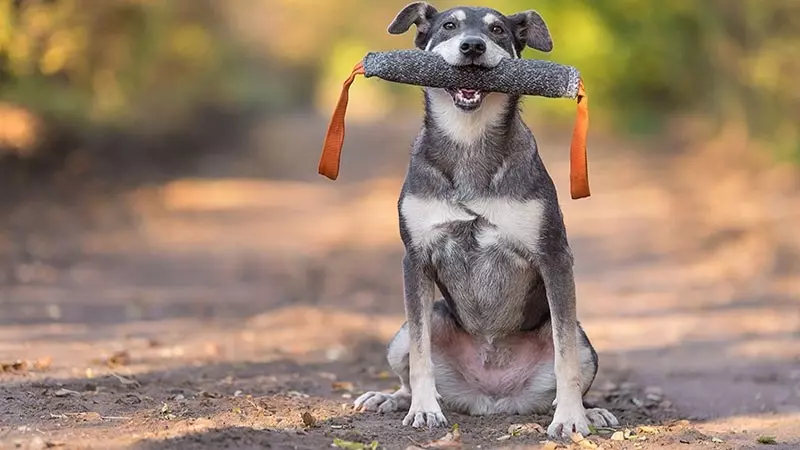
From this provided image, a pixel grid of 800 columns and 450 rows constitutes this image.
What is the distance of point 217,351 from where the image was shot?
28.1 ft

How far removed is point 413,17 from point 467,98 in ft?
2.44

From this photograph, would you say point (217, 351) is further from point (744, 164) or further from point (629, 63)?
point (629, 63)

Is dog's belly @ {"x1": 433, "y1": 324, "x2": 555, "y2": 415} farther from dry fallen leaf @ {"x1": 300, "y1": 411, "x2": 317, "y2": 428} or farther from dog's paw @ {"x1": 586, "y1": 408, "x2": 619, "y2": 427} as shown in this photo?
dry fallen leaf @ {"x1": 300, "y1": 411, "x2": 317, "y2": 428}

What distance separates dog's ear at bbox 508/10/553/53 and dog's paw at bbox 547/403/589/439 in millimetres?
2101

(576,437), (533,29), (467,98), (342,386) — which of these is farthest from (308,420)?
(533,29)

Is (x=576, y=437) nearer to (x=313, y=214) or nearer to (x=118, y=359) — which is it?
(x=118, y=359)

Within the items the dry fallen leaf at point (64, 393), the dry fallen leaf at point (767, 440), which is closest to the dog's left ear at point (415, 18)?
the dry fallen leaf at point (64, 393)

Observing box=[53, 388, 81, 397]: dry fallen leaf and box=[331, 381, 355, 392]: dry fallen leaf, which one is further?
box=[331, 381, 355, 392]: dry fallen leaf

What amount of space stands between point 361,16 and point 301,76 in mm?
10386

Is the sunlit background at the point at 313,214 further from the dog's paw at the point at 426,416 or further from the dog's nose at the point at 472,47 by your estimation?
the dog's nose at the point at 472,47

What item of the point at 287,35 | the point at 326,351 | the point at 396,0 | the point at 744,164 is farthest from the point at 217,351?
the point at 396,0

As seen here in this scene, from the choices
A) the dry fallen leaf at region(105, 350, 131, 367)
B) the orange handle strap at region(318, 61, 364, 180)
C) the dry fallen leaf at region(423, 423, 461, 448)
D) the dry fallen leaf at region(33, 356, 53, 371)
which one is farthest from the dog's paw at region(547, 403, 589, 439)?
the dry fallen leaf at region(33, 356, 53, 371)

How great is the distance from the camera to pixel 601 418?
20.4 ft

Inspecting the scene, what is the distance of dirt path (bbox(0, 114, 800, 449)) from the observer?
19.2 feet
